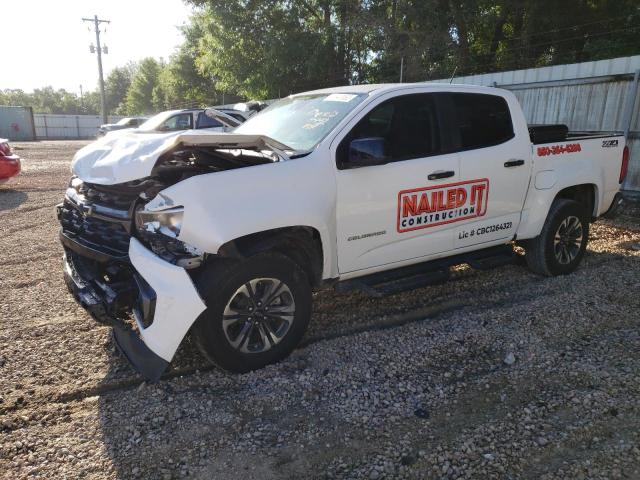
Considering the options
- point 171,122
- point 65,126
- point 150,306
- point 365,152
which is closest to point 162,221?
point 150,306

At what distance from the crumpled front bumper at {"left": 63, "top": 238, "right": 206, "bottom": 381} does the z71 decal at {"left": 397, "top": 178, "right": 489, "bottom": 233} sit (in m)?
1.81

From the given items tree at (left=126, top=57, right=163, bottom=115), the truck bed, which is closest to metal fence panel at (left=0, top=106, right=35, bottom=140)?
tree at (left=126, top=57, right=163, bottom=115)

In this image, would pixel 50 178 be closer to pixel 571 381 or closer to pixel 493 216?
pixel 493 216

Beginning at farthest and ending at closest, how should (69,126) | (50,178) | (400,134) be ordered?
(69,126) → (50,178) → (400,134)

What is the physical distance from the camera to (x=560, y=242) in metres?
5.25

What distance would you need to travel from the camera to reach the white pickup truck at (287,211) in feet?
10.0

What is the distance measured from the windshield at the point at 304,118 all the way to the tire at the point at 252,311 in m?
1.01

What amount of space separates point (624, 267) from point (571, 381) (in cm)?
300

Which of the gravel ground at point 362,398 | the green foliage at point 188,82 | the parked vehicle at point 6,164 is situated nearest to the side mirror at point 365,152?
the gravel ground at point 362,398

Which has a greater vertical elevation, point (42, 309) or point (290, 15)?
point (290, 15)

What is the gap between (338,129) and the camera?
366 centimetres

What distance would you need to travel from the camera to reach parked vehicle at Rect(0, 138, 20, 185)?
1070 cm

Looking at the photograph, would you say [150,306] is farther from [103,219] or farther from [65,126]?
[65,126]

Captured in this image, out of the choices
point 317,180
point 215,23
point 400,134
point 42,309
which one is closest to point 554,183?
point 400,134
